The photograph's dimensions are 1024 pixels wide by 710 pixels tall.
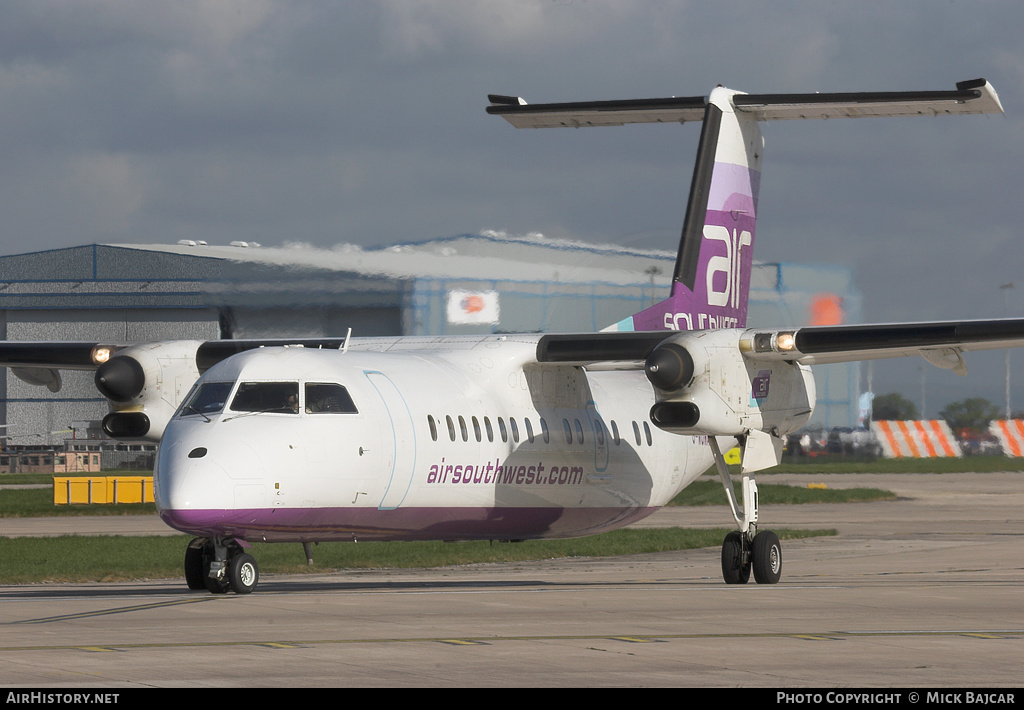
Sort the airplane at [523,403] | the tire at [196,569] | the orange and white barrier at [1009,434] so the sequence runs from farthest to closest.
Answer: the orange and white barrier at [1009,434]
the tire at [196,569]
the airplane at [523,403]

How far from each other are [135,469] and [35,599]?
38991 mm

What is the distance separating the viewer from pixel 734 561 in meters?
18.0

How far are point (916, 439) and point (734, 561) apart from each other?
29.2 m

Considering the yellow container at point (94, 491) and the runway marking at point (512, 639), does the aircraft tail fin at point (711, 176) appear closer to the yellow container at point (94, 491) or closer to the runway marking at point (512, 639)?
the runway marking at point (512, 639)

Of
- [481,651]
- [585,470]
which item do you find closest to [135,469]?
[585,470]

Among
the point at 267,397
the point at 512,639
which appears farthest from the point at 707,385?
the point at 512,639

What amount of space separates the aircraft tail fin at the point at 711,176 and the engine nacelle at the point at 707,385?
3056 millimetres

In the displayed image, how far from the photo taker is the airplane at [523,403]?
14.2 m

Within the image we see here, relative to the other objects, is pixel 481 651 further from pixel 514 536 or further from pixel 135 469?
pixel 135 469

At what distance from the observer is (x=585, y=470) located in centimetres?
1911

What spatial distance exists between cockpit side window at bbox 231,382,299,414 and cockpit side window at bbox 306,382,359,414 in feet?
0.53
